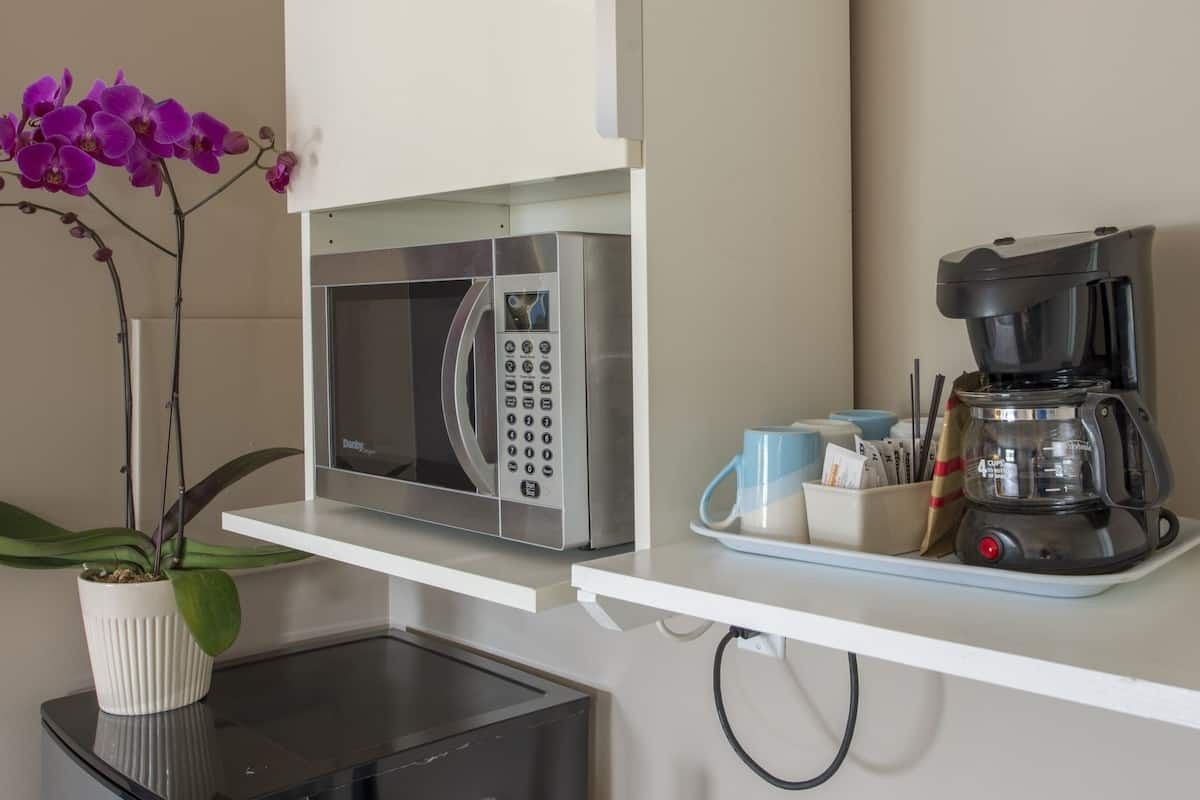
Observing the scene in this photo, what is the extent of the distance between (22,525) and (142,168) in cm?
57

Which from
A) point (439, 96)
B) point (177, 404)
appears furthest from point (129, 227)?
A: point (439, 96)

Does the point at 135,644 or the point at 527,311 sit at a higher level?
the point at 527,311

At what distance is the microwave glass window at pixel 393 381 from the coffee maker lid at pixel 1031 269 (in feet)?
1.59

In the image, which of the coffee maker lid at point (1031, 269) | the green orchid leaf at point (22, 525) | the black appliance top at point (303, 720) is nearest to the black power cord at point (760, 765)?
the black appliance top at point (303, 720)

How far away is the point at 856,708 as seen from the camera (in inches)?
46.0

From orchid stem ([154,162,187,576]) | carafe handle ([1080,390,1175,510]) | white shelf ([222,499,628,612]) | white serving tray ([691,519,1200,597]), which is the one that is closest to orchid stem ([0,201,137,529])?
orchid stem ([154,162,187,576])

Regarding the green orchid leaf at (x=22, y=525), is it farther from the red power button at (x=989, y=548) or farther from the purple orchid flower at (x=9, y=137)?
the red power button at (x=989, y=548)

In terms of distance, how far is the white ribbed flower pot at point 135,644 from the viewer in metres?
1.48

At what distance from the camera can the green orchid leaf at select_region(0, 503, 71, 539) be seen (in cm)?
154

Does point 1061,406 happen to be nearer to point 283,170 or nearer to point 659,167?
point 659,167

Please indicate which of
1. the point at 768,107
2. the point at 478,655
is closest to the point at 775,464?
the point at 768,107

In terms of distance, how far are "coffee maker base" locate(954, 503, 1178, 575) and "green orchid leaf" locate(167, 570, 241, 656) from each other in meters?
1.04

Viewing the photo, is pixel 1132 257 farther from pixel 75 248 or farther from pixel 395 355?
pixel 75 248

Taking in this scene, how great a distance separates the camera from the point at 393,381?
3.97ft
